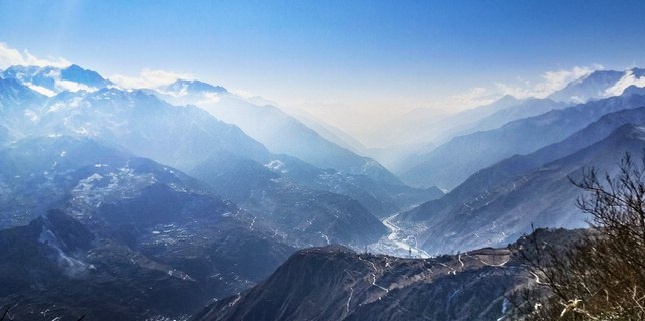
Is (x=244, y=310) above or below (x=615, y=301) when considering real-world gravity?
below

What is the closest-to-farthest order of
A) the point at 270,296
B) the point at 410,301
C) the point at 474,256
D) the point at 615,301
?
the point at 615,301 → the point at 410,301 → the point at 474,256 → the point at 270,296

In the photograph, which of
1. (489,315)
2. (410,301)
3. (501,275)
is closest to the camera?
(489,315)

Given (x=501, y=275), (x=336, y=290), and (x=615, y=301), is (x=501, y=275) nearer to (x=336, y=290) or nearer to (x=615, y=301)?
(x=336, y=290)

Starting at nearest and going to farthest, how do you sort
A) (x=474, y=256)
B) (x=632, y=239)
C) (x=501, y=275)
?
(x=632, y=239) < (x=501, y=275) < (x=474, y=256)

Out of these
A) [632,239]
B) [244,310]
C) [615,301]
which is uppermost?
[632,239]

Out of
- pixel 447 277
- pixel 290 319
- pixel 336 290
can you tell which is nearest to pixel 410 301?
pixel 447 277

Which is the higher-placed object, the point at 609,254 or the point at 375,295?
the point at 609,254

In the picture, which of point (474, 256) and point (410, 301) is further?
point (474, 256)

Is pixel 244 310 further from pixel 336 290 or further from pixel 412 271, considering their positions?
pixel 412 271

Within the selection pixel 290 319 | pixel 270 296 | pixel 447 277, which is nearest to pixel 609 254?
pixel 447 277
